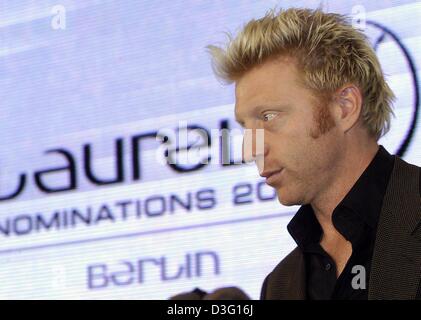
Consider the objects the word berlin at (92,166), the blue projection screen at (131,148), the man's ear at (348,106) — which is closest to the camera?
the man's ear at (348,106)

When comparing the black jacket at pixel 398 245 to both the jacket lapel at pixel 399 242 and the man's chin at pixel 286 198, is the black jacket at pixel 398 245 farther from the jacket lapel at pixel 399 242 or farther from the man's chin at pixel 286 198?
the man's chin at pixel 286 198

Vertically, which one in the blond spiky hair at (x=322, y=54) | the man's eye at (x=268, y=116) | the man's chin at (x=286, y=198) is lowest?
the man's chin at (x=286, y=198)

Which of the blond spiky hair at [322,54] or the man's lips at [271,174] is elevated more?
the blond spiky hair at [322,54]

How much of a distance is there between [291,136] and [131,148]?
56cm

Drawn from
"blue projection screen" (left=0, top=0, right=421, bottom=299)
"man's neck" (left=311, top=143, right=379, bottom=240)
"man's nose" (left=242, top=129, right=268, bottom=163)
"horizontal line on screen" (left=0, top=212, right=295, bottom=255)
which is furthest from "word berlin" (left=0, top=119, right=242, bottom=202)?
"man's neck" (left=311, top=143, right=379, bottom=240)

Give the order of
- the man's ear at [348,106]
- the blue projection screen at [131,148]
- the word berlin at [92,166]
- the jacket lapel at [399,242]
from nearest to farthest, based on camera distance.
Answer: the jacket lapel at [399,242]
the man's ear at [348,106]
the blue projection screen at [131,148]
the word berlin at [92,166]

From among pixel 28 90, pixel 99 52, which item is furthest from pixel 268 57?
pixel 28 90

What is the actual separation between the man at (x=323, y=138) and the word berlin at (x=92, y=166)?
1.06 ft

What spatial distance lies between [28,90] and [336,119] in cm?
92

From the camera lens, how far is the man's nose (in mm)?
1681

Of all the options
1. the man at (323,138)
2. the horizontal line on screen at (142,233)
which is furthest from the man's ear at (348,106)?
the horizontal line on screen at (142,233)

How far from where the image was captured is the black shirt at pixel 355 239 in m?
1.57

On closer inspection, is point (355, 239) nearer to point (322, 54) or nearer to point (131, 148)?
point (322, 54)
